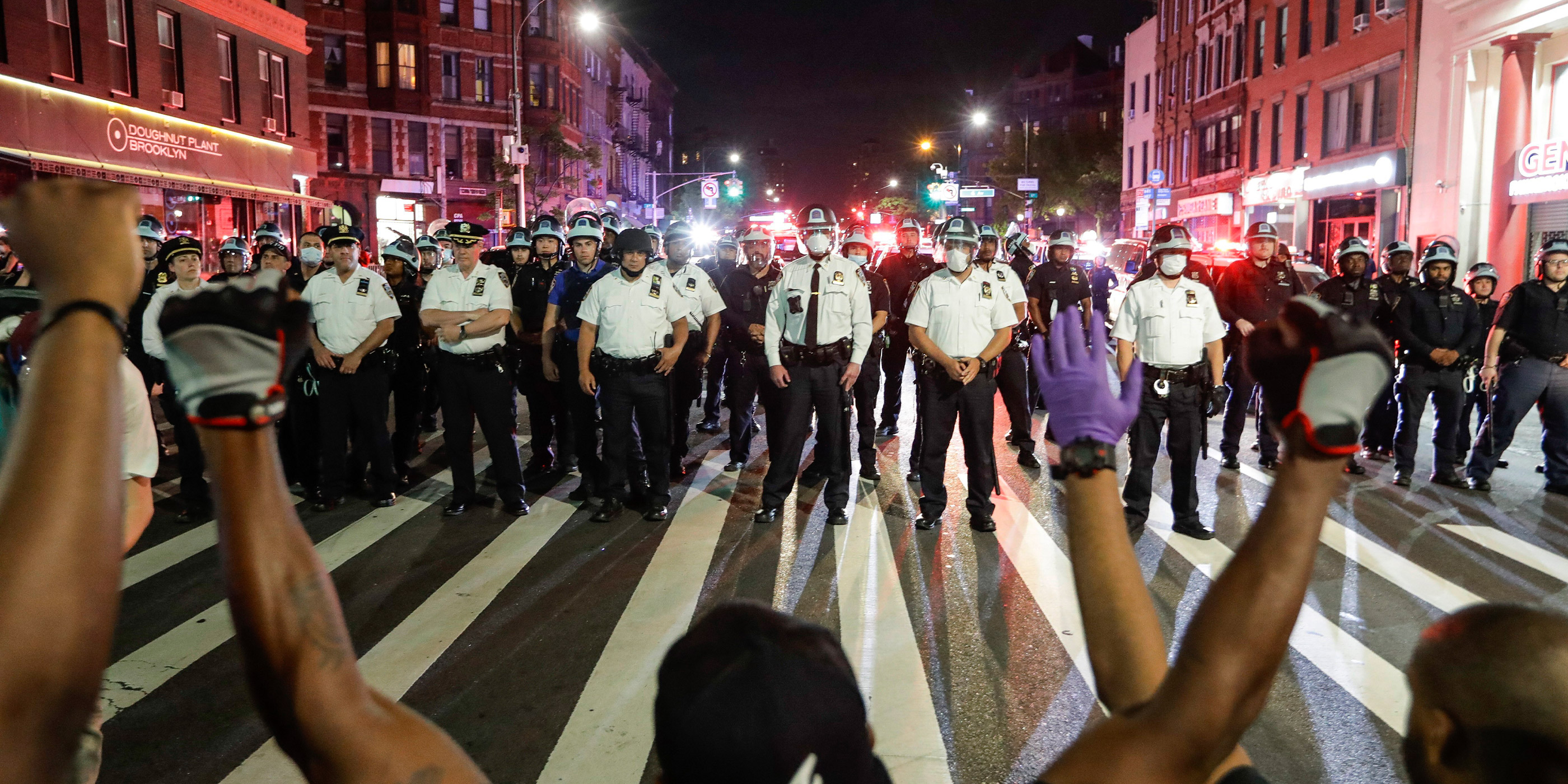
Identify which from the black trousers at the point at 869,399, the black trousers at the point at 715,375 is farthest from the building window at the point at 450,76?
the black trousers at the point at 869,399

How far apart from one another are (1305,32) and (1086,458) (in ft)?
112

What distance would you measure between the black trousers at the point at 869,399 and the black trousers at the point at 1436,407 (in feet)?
15.6

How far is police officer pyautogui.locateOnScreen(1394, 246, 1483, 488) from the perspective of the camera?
31.1 feet

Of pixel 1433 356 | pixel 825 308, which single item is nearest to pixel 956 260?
pixel 825 308

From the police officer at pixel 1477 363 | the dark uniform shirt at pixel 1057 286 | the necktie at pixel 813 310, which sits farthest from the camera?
the dark uniform shirt at pixel 1057 286

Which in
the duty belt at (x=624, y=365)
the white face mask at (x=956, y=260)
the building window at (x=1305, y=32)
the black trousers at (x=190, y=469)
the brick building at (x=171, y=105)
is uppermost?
the building window at (x=1305, y=32)

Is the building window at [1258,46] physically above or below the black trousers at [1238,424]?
above

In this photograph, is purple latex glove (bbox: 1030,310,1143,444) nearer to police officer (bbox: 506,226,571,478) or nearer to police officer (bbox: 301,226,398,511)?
police officer (bbox: 301,226,398,511)

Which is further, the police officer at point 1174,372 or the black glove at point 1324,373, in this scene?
the police officer at point 1174,372

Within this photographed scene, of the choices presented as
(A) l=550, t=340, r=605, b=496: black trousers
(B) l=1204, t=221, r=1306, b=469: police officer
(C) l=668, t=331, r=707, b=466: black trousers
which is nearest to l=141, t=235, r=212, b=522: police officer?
(A) l=550, t=340, r=605, b=496: black trousers

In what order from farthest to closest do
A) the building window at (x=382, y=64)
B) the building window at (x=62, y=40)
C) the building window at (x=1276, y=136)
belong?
the building window at (x=382, y=64)
the building window at (x=1276, y=136)
the building window at (x=62, y=40)

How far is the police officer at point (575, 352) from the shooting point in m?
9.16

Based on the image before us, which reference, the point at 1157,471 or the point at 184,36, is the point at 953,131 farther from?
the point at 1157,471

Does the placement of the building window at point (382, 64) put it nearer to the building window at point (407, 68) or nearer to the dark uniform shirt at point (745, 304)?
the building window at point (407, 68)
